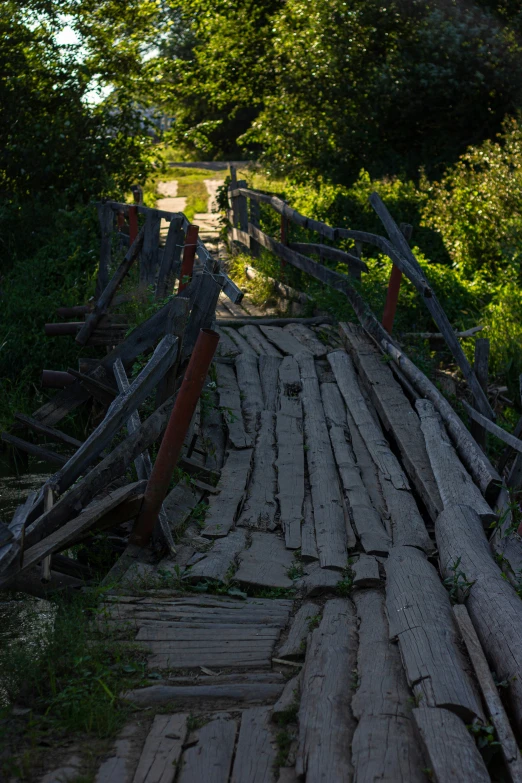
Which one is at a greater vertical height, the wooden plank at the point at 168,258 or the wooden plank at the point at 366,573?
the wooden plank at the point at 168,258

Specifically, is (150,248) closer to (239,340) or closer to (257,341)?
(239,340)

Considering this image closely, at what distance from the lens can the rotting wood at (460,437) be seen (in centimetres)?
529

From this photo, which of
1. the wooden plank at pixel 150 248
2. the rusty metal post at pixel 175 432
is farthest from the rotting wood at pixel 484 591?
the wooden plank at pixel 150 248

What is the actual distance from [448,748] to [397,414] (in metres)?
4.19

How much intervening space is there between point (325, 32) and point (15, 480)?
45.6 ft

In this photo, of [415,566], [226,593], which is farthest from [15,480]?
[415,566]

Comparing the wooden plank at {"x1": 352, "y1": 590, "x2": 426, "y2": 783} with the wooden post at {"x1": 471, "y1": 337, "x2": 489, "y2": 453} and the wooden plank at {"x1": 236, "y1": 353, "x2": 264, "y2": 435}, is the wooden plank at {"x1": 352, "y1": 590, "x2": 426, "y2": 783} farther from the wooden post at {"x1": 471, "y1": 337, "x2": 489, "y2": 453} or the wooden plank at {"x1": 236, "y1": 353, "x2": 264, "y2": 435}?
the wooden post at {"x1": 471, "y1": 337, "x2": 489, "y2": 453}

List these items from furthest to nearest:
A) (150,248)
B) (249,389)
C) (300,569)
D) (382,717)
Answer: (150,248) → (249,389) → (300,569) → (382,717)

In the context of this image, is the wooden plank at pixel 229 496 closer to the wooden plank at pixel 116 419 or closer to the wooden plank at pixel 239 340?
the wooden plank at pixel 116 419

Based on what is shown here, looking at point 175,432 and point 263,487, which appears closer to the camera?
point 175,432

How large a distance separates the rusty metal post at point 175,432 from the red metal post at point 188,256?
2531 mm

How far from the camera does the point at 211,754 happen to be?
9.90ft

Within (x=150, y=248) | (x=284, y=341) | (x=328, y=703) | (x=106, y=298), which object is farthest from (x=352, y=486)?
(x=150, y=248)

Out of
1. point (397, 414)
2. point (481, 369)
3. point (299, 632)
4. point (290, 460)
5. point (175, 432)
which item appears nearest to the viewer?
point (299, 632)
